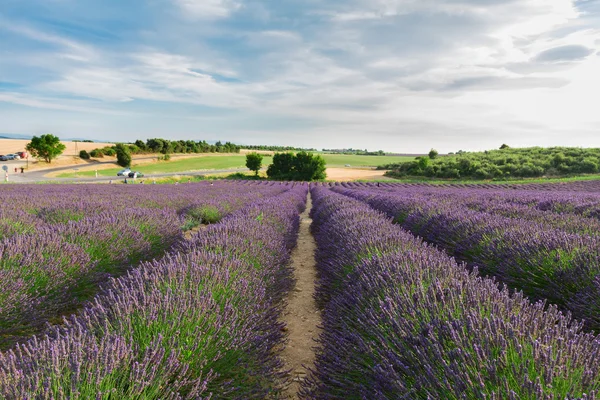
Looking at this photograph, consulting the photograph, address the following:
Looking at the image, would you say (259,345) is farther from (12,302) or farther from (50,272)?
(50,272)

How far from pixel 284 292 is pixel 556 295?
7.52 ft

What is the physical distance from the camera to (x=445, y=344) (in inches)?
56.4

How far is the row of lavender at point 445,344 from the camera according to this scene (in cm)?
115

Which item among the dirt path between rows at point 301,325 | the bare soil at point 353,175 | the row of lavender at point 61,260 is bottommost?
the bare soil at point 353,175

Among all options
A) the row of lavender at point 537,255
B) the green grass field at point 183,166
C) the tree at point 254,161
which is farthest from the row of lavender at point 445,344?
the green grass field at point 183,166

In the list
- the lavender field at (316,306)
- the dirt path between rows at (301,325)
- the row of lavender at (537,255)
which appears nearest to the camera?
the lavender field at (316,306)

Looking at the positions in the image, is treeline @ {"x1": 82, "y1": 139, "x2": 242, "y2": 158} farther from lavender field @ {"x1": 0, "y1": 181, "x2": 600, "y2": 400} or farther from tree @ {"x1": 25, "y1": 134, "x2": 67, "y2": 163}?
lavender field @ {"x1": 0, "y1": 181, "x2": 600, "y2": 400}

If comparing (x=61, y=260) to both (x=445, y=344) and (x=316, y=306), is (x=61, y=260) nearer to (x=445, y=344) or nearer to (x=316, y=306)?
(x=316, y=306)

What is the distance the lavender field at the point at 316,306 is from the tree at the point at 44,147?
57.8 meters

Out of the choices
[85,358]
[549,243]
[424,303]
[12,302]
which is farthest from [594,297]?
[12,302]

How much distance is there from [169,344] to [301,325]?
1718 mm

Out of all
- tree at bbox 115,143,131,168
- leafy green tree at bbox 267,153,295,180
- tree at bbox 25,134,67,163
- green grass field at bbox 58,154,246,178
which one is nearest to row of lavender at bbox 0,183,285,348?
leafy green tree at bbox 267,153,295,180

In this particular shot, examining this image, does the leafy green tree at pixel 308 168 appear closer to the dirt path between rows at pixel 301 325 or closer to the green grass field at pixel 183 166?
the green grass field at pixel 183 166

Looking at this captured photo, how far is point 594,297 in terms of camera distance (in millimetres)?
2359
